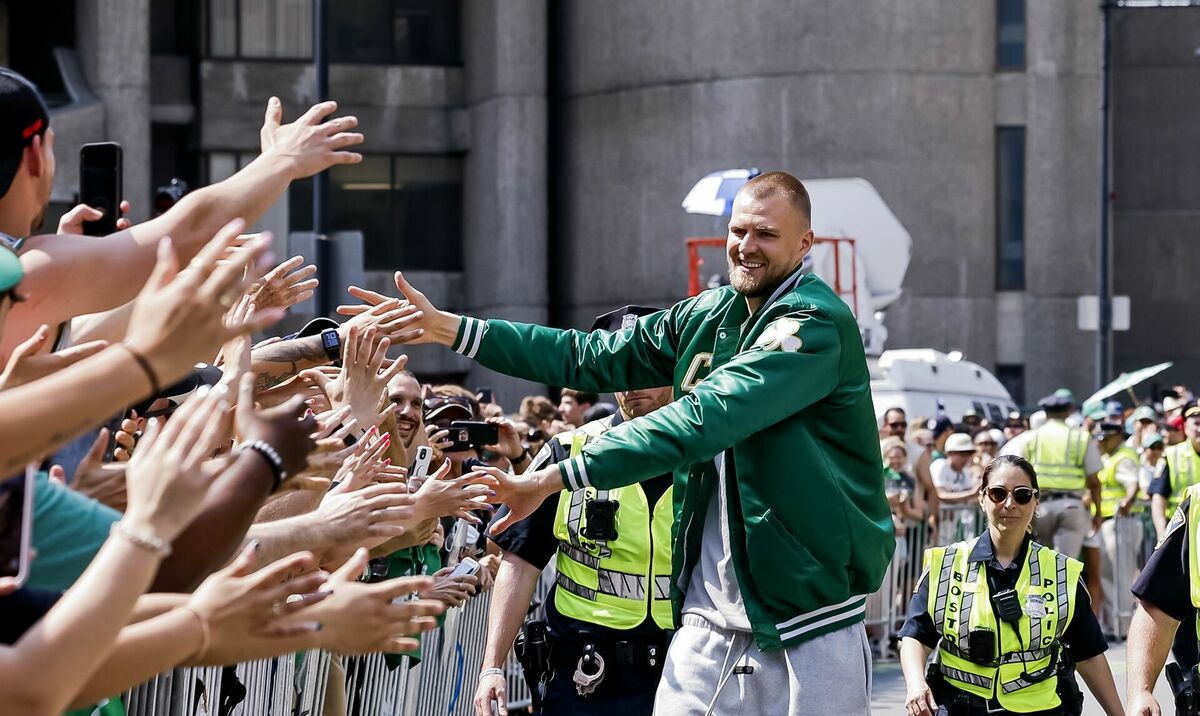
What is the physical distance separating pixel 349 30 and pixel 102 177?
31.8 meters

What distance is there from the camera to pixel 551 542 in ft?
23.5

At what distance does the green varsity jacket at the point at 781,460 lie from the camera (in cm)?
529

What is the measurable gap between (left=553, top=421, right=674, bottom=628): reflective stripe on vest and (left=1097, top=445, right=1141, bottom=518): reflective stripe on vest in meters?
12.3

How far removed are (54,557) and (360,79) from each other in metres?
36.2

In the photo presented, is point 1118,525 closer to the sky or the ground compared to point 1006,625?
closer to the ground

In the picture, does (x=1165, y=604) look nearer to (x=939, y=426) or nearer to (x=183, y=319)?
(x=183, y=319)

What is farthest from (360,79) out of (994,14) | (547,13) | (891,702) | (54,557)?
(54,557)

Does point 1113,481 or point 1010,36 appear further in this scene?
point 1010,36

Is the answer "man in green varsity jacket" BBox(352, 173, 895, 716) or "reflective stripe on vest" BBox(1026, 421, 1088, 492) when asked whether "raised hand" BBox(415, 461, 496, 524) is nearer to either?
"man in green varsity jacket" BBox(352, 173, 895, 716)

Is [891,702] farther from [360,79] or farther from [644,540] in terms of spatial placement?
[360,79]

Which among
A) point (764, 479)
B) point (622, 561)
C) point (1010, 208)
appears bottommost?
point (622, 561)

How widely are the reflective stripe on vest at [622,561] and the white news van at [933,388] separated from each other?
15.5 meters

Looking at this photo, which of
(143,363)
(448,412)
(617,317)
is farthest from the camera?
→ (448,412)

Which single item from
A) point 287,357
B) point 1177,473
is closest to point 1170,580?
point 287,357
